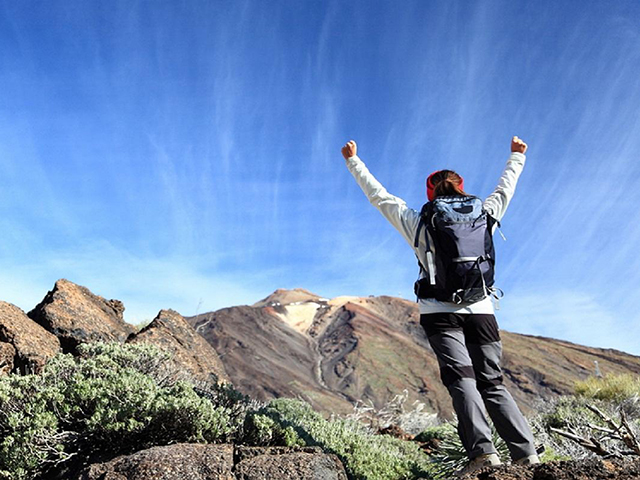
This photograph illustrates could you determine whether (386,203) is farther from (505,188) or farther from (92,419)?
(92,419)

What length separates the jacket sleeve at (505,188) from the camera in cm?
380

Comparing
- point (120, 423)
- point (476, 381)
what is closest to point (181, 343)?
point (120, 423)

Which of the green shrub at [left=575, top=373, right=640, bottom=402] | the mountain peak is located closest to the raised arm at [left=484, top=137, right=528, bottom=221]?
the green shrub at [left=575, top=373, right=640, bottom=402]

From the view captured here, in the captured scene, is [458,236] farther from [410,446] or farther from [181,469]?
[410,446]

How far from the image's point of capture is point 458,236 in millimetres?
3344

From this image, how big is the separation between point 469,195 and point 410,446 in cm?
431

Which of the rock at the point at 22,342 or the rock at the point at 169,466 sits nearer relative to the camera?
the rock at the point at 169,466

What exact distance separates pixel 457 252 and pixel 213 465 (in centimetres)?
202

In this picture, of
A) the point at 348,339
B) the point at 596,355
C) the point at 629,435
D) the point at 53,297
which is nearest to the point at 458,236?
the point at 629,435

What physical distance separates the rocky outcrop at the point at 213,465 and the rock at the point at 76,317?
11.5ft

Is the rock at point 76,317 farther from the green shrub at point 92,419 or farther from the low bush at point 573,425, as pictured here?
the low bush at point 573,425

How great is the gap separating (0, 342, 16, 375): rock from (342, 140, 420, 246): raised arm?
4.02 metres

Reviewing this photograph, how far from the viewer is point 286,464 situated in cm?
304

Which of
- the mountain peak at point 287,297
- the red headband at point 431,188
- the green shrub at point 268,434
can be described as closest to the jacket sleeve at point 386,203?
the red headband at point 431,188
